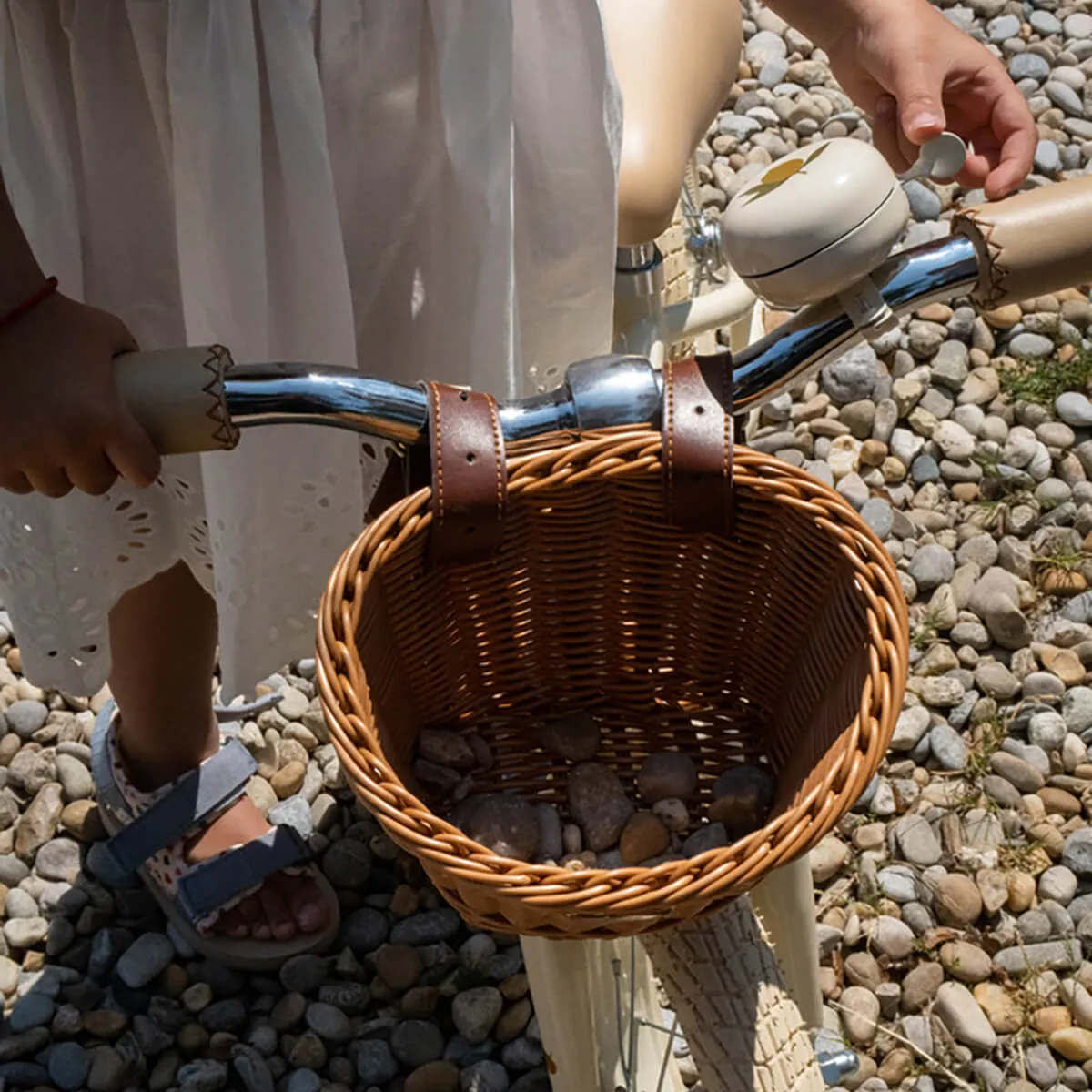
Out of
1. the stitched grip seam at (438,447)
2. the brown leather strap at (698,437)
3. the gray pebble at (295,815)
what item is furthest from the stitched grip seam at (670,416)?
the gray pebble at (295,815)

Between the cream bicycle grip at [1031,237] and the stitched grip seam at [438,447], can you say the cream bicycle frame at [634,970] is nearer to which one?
the stitched grip seam at [438,447]

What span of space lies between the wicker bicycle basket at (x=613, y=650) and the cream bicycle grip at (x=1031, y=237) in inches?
5.9

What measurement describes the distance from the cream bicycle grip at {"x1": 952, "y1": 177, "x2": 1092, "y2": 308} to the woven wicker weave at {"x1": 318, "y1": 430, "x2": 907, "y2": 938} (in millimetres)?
148

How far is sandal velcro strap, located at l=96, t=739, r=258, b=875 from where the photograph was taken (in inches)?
56.4

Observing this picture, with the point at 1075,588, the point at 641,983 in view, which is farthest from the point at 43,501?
the point at 1075,588

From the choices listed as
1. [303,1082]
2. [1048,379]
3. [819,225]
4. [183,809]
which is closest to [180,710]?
[183,809]

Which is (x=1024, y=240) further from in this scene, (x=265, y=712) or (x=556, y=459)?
(x=265, y=712)

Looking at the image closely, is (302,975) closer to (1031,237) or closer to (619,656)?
(619,656)

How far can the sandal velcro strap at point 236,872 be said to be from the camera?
1415mm

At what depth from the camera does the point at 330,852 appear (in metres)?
1.50

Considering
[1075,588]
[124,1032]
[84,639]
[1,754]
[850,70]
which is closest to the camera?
[850,70]

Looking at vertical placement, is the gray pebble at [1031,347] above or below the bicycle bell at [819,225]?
below

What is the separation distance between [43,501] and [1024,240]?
71 cm

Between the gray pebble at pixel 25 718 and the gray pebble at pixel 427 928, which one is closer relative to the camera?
the gray pebble at pixel 427 928
